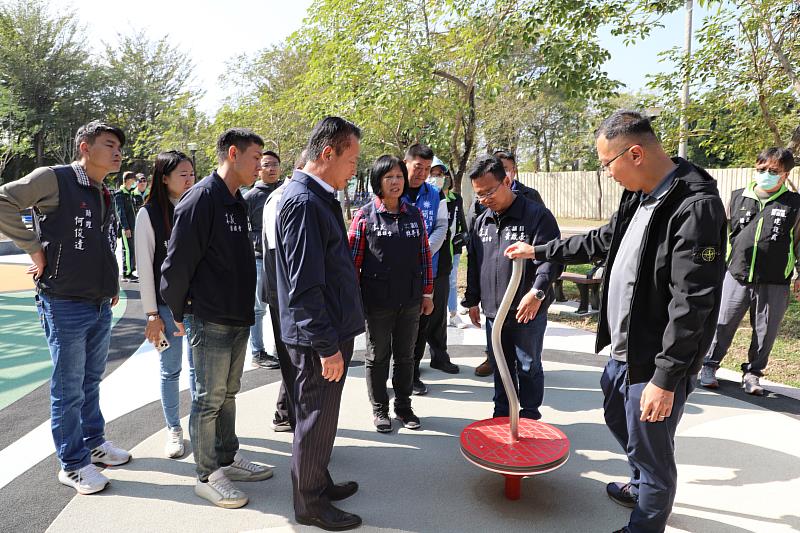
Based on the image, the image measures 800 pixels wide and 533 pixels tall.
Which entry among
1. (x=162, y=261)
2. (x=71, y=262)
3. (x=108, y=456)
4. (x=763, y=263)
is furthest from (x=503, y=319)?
(x=763, y=263)

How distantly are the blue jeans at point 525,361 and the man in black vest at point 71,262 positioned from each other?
2429mm

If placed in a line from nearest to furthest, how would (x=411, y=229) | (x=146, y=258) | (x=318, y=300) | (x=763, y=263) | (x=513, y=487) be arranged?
(x=318, y=300)
(x=513, y=487)
(x=146, y=258)
(x=411, y=229)
(x=763, y=263)

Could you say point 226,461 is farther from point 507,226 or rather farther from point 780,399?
point 780,399

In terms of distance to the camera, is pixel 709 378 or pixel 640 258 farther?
pixel 709 378

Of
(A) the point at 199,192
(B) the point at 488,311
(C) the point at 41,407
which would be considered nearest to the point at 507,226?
(B) the point at 488,311

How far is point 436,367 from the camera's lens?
5.18 m

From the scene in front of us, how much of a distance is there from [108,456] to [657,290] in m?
3.20

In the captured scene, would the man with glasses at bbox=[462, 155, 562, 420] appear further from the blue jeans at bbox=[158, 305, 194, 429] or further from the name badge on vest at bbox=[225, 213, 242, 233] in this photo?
the blue jeans at bbox=[158, 305, 194, 429]

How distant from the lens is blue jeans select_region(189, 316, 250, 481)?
285cm

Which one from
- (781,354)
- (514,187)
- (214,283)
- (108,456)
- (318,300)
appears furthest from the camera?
(781,354)

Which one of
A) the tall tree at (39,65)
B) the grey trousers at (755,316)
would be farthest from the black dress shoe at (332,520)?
the tall tree at (39,65)

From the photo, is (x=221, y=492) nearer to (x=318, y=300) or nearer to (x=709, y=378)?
(x=318, y=300)

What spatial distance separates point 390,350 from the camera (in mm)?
3807

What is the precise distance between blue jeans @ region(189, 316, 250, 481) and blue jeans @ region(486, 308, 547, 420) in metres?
1.68
